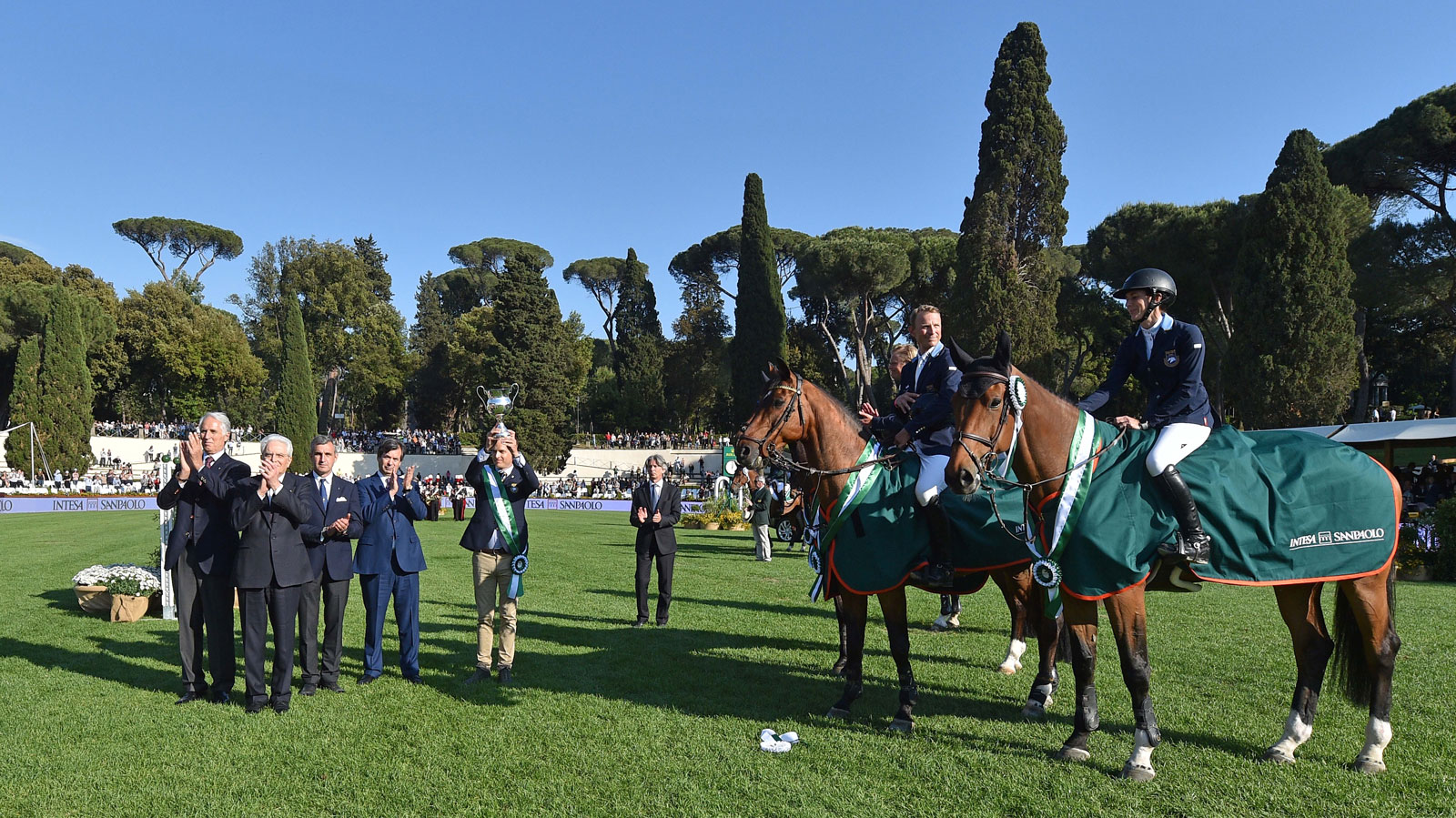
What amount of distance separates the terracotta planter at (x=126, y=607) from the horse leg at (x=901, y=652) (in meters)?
9.05

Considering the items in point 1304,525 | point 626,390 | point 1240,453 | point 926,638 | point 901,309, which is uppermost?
point 901,309

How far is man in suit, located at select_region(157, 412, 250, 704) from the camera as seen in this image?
611cm

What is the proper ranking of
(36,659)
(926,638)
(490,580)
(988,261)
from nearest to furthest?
(490,580)
(36,659)
(926,638)
(988,261)

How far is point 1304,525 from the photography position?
16.1 ft

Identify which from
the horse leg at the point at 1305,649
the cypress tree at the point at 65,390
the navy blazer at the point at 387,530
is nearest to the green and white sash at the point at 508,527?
the navy blazer at the point at 387,530

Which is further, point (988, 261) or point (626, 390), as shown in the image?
point (626, 390)

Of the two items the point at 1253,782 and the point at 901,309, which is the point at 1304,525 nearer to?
the point at 1253,782

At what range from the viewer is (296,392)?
43750 mm

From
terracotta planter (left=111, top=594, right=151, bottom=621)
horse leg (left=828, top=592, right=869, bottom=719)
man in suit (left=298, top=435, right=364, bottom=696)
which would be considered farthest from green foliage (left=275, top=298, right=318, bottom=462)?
horse leg (left=828, top=592, right=869, bottom=719)

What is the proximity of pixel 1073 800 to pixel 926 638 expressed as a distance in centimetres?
438

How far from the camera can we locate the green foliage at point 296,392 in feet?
142

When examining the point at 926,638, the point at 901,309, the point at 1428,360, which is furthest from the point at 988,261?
the point at 926,638

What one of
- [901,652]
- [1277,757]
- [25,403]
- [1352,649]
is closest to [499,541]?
[901,652]

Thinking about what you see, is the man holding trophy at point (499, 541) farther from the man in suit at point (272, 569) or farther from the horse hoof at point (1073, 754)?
the horse hoof at point (1073, 754)
